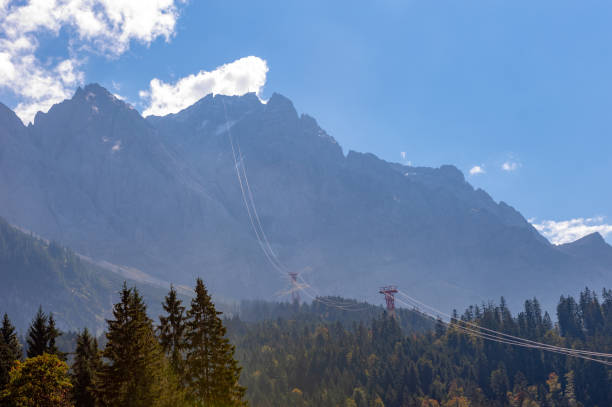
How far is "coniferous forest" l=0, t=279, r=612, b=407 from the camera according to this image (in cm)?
3800

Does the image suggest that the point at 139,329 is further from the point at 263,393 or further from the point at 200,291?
the point at 263,393

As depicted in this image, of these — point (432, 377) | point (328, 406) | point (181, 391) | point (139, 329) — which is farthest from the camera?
point (432, 377)

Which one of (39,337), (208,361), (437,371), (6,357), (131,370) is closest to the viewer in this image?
(131,370)

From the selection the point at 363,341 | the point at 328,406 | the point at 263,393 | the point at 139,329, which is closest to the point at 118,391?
the point at 139,329

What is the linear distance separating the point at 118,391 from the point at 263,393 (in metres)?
127

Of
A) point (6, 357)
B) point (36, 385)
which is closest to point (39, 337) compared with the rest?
point (6, 357)

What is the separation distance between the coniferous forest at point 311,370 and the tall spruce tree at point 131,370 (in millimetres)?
72

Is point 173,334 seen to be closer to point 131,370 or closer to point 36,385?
point 131,370

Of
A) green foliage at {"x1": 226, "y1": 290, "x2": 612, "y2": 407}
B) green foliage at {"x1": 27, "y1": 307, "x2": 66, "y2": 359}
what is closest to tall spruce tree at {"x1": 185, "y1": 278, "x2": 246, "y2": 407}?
green foliage at {"x1": 27, "y1": 307, "x2": 66, "y2": 359}

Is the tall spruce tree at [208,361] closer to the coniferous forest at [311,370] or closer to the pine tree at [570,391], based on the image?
the coniferous forest at [311,370]

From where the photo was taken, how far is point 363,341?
645 ft

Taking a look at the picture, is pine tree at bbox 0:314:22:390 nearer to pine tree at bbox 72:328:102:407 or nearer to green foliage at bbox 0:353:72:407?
pine tree at bbox 72:328:102:407

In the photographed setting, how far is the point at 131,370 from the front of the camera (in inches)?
1500

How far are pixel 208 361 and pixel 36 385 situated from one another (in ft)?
44.9
